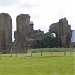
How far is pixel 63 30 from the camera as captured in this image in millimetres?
83125

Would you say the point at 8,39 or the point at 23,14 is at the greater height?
the point at 23,14

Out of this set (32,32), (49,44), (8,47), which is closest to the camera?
(8,47)

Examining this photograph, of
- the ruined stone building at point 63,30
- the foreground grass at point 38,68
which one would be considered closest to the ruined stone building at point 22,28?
the ruined stone building at point 63,30

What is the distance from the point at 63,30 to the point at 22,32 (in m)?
13.3

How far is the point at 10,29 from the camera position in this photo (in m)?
73.4

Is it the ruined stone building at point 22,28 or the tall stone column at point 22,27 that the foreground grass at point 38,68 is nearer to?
the ruined stone building at point 22,28

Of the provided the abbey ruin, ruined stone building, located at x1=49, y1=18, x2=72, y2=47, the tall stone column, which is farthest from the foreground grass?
ruined stone building, located at x1=49, y1=18, x2=72, y2=47

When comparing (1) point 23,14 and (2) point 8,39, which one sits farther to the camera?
(1) point 23,14

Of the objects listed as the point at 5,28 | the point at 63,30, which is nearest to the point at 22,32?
the point at 5,28

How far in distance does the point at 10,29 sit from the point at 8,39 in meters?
2.64

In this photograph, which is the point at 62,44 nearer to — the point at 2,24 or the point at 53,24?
the point at 53,24

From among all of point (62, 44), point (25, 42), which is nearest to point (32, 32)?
point (62, 44)

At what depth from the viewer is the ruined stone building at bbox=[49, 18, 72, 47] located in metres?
81.5

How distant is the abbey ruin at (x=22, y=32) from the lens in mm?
70375
